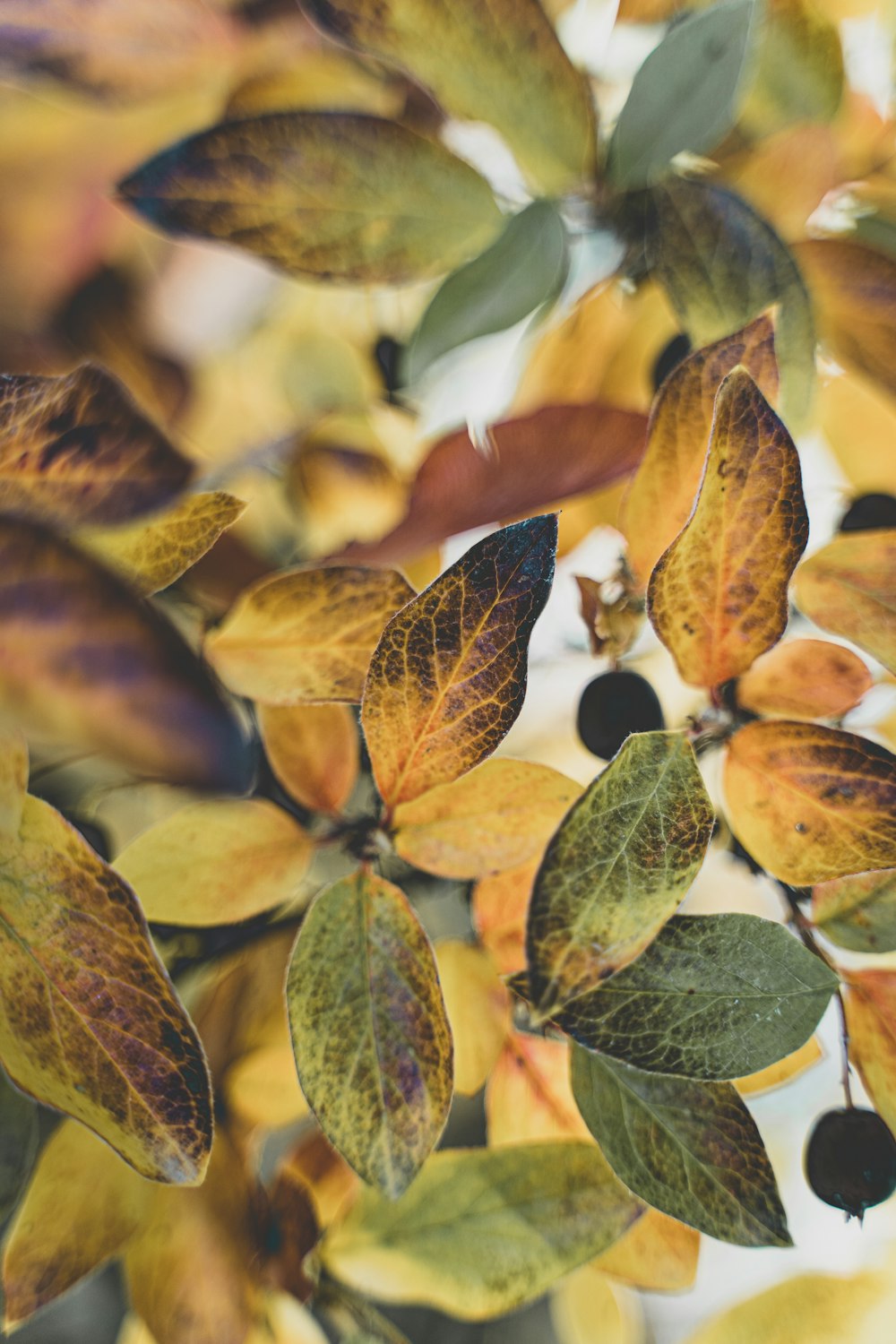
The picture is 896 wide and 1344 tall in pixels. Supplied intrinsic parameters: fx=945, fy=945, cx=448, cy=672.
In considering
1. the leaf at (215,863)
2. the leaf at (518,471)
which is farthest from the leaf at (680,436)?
the leaf at (215,863)

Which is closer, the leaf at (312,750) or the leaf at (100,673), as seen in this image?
the leaf at (100,673)

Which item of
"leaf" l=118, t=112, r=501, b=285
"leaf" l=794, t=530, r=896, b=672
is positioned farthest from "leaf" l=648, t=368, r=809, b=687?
"leaf" l=118, t=112, r=501, b=285

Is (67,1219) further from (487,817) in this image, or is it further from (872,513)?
(872,513)

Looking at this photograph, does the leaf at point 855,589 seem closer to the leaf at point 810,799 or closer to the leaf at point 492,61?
the leaf at point 810,799

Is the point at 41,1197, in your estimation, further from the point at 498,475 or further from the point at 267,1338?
the point at 498,475

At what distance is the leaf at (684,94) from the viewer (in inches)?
9.5

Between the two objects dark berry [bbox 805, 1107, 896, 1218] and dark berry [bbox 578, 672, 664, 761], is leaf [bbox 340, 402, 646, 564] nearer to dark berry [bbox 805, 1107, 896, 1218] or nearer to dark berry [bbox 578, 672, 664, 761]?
dark berry [bbox 578, 672, 664, 761]

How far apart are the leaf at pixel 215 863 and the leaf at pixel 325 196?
15 cm

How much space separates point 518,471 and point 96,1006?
6.3 inches

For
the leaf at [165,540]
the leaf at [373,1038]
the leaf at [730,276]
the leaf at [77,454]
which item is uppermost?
the leaf at [730,276]

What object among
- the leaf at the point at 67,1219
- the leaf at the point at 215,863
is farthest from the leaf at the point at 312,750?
the leaf at the point at 67,1219

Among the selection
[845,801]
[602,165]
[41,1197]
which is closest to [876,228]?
[602,165]

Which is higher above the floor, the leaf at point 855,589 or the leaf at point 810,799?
the leaf at point 855,589

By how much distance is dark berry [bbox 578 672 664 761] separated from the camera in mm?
267
